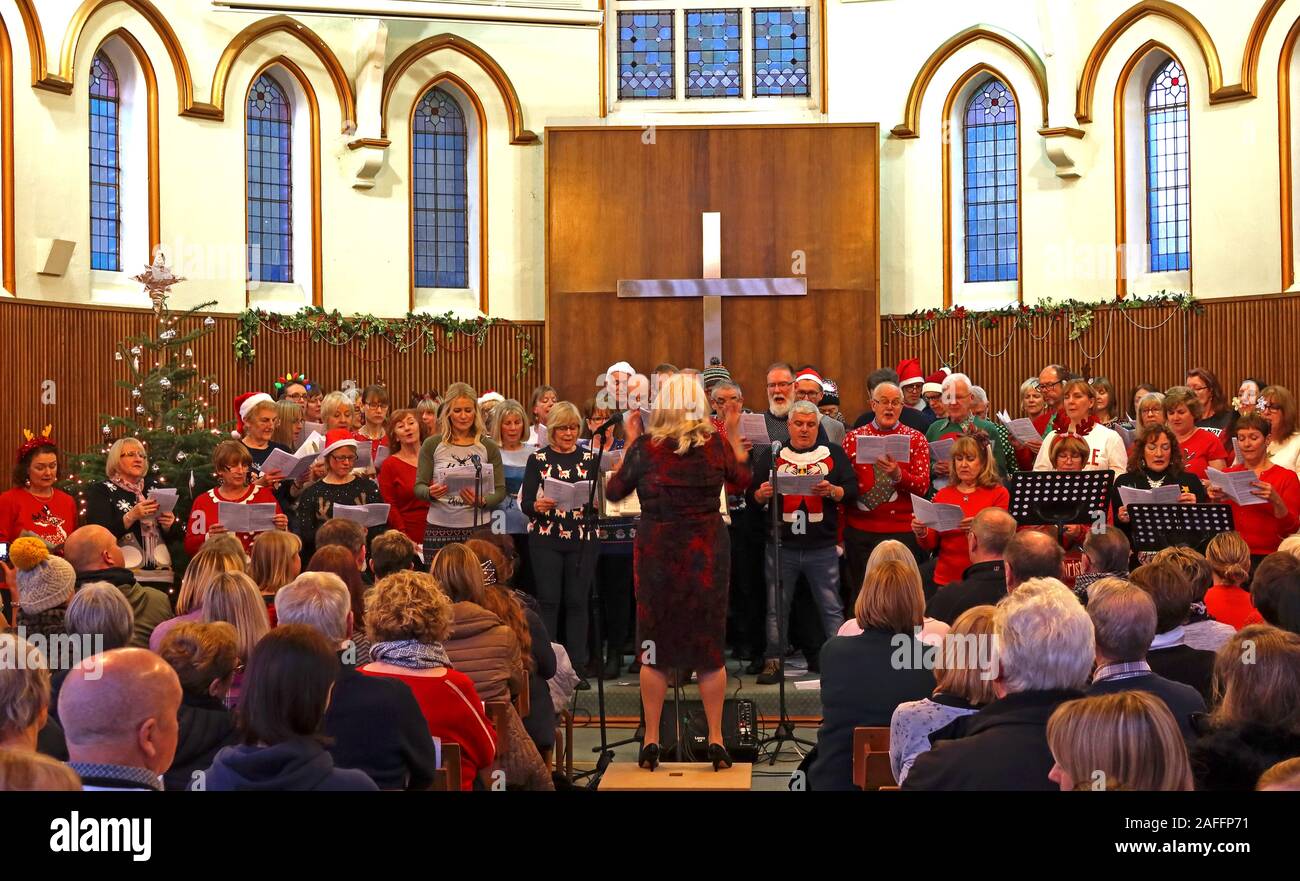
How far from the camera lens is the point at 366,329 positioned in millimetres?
14469

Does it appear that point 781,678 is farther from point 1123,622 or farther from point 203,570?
point 1123,622

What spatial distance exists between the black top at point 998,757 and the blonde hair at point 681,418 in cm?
324

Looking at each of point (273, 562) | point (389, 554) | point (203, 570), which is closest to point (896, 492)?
point (389, 554)

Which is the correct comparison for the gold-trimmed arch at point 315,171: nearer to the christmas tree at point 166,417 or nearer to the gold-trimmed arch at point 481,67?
the gold-trimmed arch at point 481,67

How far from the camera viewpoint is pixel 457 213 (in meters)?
15.3

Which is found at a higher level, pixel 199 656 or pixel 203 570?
pixel 203 570

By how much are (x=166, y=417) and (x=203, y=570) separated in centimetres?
554

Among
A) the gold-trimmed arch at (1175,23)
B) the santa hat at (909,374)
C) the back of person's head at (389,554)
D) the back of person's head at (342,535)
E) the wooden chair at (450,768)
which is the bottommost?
the wooden chair at (450,768)

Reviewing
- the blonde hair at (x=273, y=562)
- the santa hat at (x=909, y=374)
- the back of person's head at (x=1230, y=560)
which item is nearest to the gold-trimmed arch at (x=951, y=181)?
the santa hat at (x=909, y=374)

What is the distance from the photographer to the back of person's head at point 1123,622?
13.5 ft

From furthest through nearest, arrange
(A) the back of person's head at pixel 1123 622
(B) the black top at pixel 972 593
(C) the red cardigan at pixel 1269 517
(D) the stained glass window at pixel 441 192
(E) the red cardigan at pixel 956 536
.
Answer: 1. (D) the stained glass window at pixel 441 192
2. (C) the red cardigan at pixel 1269 517
3. (E) the red cardigan at pixel 956 536
4. (B) the black top at pixel 972 593
5. (A) the back of person's head at pixel 1123 622

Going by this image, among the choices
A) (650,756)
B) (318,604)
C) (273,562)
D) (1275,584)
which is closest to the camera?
(318,604)
